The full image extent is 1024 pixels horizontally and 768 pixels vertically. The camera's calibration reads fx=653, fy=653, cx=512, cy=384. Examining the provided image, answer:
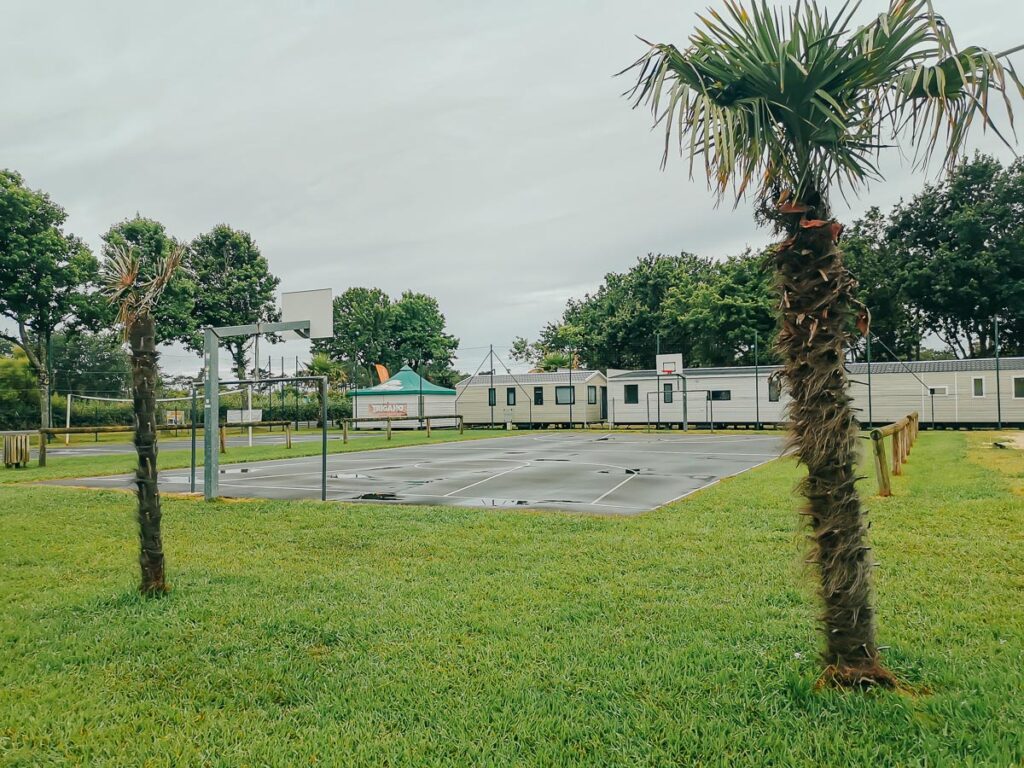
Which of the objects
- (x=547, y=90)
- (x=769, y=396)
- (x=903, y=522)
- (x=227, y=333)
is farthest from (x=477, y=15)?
(x=769, y=396)

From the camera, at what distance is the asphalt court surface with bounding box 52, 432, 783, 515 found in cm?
876

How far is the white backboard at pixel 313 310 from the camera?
367 inches

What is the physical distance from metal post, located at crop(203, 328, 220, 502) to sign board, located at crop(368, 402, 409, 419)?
1055 inches

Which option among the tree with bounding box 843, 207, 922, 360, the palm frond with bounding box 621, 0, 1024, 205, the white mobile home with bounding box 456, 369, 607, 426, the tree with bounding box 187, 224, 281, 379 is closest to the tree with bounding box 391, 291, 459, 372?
the tree with bounding box 187, 224, 281, 379

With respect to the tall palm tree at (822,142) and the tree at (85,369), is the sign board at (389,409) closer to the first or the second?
the tree at (85,369)

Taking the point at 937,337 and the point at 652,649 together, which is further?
the point at 937,337

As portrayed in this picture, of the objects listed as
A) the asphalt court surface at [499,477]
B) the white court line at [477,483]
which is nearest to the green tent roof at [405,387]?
the asphalt court surface at [499,477]

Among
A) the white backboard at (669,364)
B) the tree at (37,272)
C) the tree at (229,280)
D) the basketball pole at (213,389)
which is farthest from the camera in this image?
the tree at (229,280)

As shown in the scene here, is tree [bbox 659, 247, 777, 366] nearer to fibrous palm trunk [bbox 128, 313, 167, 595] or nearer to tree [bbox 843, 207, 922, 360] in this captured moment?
tree [bbox 843, 207, 922, 360]

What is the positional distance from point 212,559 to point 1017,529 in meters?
7.06

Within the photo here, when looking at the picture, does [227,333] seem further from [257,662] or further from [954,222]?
[954,222]

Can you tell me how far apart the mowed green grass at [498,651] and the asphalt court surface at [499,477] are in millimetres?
2543

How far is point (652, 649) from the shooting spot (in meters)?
3.23

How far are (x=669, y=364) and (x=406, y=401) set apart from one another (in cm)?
1441
